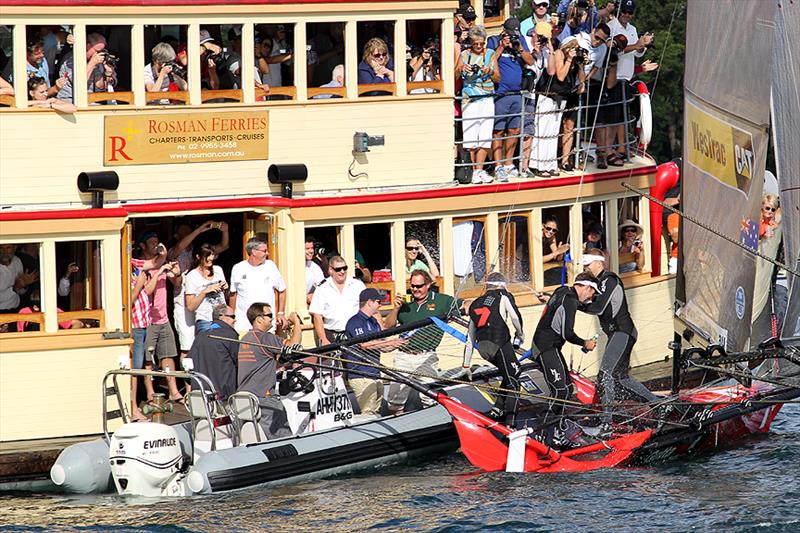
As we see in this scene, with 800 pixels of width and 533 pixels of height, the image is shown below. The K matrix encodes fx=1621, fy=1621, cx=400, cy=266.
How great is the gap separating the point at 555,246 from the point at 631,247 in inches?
62.0

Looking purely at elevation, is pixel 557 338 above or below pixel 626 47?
below

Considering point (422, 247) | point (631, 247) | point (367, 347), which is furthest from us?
point (631, 247)

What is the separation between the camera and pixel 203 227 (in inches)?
671

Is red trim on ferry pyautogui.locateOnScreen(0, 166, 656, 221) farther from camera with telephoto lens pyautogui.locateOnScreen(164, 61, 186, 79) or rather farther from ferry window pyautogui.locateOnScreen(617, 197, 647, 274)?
camera with telephoto lens pyautogui.locateOnScreen(164, 61, 186, 79)

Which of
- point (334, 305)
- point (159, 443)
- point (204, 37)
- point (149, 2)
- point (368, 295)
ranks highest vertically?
point (149, 2)

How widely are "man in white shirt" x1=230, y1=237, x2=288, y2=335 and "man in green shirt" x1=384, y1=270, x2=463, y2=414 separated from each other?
1.36 m

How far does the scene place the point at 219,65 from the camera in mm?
17156

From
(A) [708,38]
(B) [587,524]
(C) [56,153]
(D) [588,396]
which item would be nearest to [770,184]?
(A) [708,38]

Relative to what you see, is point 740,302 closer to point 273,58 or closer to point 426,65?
point 426,65

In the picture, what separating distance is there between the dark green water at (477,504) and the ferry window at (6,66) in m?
3.91

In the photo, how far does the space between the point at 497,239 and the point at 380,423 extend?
10.1 ft

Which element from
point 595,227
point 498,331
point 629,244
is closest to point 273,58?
point 498,331

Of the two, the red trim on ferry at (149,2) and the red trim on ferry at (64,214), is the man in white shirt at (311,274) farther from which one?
the red trim on ferry at (149,2)

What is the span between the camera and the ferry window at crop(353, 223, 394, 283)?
17.9m
